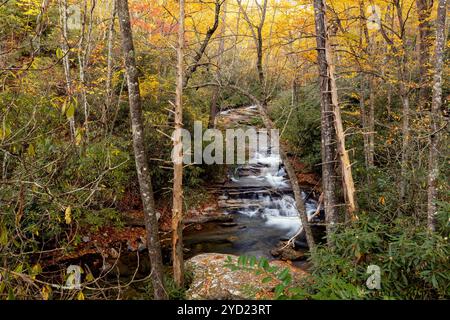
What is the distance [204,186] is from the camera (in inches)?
495

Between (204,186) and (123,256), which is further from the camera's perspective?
(204,186)

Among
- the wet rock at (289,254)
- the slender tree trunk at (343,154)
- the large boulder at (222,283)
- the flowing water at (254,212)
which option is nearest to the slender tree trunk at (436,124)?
the slender tree trunk at (343,154)

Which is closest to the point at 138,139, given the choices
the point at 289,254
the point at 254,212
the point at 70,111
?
the point at 70,111

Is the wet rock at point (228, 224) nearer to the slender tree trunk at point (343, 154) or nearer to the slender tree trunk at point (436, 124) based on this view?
the slender tree trunk at point (343, 154)

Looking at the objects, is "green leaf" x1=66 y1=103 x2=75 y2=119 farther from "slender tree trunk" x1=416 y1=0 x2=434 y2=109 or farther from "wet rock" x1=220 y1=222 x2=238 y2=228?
"wet rock" x1=220 y1=222 x2=238 y2=228

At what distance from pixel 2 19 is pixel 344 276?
10.7m

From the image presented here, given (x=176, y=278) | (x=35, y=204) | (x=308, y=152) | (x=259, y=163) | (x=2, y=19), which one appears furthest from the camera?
(x=259, y=163)

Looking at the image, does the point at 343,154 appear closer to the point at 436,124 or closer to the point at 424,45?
the point at 436,124

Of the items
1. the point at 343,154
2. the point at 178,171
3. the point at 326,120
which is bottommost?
the point at 178,171

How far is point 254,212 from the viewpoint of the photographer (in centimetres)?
1164

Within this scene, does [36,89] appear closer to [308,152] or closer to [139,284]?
[139,284]

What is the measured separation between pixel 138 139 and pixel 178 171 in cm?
98

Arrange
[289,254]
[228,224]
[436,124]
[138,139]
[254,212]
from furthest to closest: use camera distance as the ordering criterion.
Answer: [254,212], [228,224], [289,254], [138,139], [436,124]
